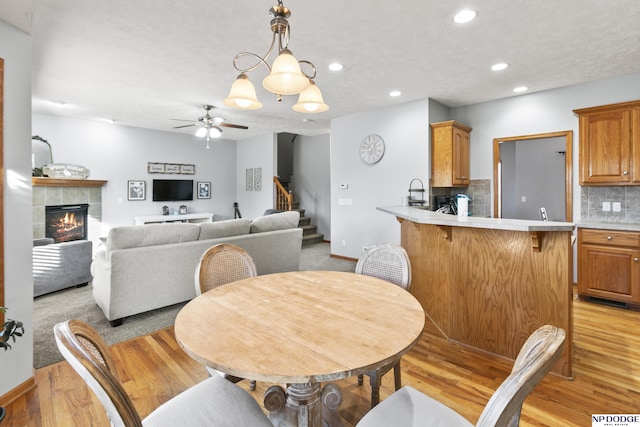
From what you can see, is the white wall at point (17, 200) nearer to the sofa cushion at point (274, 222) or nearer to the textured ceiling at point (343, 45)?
the textured ceiling at point (343, 45)

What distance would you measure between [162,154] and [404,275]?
7189 millimetres

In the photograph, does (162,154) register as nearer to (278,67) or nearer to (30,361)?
(30,361)

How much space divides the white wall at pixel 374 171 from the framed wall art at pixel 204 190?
3945 mm

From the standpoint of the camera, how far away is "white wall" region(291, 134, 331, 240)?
26.8 feet

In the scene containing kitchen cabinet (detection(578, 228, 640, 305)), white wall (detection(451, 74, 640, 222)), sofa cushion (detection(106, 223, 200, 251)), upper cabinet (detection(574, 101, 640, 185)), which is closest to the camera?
sofa cushion (detection(106, 223, 200, 251))

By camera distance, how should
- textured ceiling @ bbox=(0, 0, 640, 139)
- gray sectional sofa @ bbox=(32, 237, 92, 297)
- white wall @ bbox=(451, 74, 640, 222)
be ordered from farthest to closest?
white wall @ bbox=(451, 74, 640, 222)
gray sectional sofa @ bbox=(32, 237, 92, 297)
textured ceiling @ bbox=(0, 0, 640, 139)

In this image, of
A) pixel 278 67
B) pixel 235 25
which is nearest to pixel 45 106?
pixel 235 25

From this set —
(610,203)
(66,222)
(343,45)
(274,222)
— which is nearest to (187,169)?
(66,222)

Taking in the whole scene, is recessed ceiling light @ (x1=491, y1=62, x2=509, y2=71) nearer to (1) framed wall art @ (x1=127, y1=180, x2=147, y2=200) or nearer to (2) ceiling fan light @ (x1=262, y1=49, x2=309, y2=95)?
(2) ceiling fan light @ (x1=262, y1=49, x2=309, y2=95)

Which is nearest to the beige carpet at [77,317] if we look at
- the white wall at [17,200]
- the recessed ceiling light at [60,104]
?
the white wall at [17,200]

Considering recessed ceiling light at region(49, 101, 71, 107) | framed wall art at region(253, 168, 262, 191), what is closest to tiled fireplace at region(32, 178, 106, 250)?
recessed ceiling light at region(49, 101, 71, 107)

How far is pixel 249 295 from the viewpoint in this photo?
161 centimetres

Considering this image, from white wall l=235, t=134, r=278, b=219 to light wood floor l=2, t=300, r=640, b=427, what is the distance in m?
5.61

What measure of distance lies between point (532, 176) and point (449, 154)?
4.91 ft
